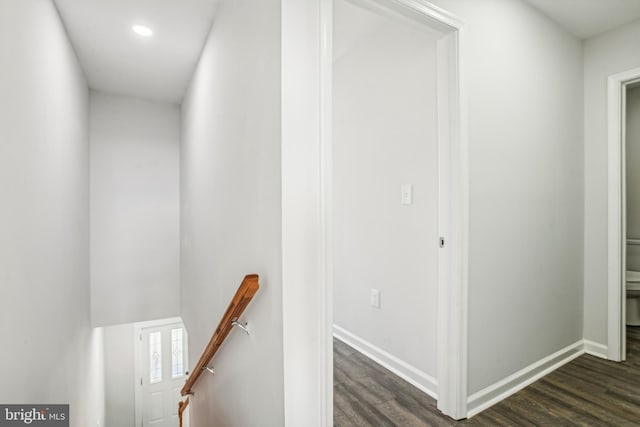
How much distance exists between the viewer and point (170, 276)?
13.8 feet

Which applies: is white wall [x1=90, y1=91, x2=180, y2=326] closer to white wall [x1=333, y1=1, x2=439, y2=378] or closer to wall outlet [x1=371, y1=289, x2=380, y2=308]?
white wall [x1=333, y1=1, x2=439, y2=378]

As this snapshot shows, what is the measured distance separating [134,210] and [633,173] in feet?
19.5

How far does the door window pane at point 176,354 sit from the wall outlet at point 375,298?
167 inches

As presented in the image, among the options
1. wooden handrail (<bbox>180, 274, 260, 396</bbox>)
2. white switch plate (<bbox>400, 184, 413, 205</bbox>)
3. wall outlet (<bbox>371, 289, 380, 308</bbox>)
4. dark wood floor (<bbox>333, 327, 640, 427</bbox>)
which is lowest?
dark wood floor (<bbox>333, 327, 640, 427</bbox>)

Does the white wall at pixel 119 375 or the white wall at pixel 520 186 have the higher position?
the white wall at pixel 520 186

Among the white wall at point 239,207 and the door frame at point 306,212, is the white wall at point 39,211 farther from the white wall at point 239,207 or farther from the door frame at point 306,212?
the door frame at point 306,212

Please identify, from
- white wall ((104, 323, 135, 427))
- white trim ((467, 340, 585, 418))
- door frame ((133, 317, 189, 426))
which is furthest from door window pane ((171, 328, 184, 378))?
white trim ((467, 340, 585, 418))

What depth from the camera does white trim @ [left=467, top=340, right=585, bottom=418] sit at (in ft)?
5.89

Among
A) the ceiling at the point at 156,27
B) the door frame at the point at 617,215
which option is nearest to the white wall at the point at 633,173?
the door frame at the point at 617,215

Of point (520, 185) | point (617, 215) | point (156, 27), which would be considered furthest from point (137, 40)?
point (617, 215)

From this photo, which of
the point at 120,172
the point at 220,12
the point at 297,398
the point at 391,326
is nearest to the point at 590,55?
the point at 391,326

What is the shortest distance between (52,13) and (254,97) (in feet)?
5.80

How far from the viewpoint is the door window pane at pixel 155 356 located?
5.06 metres

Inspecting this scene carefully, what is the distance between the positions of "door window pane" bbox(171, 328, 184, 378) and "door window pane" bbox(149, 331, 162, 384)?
20 cm
